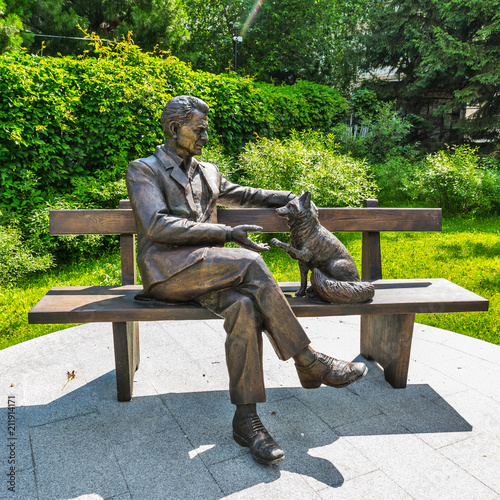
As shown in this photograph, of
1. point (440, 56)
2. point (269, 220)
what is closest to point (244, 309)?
point (269, 220)

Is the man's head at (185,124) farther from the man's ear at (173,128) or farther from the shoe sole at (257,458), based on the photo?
the shoe sole at (257,458)

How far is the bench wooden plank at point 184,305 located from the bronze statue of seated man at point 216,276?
0.11 meters

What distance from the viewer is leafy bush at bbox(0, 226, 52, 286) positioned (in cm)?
547

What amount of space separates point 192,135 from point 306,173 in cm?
473

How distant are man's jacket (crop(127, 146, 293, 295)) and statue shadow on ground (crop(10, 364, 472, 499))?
838 mm

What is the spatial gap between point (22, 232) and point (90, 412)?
4011mm

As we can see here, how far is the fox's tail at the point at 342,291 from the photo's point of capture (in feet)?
9.11

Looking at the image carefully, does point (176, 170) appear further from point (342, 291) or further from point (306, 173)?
point (306, 173)

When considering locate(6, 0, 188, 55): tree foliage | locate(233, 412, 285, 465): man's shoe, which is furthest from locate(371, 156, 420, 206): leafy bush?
locate(233, 412, 285, 465): man's shoe

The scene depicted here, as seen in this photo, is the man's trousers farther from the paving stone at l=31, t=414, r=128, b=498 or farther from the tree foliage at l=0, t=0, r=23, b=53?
the tree foliage at l=0, t=0, r=23, b=53

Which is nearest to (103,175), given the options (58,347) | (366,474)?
(58,347)

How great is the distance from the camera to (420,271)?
6.06 metres

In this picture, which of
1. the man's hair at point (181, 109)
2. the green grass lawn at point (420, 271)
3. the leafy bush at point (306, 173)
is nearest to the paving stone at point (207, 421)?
the man's hair at point (181, 109)

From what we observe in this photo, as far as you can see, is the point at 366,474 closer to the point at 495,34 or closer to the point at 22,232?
the point at 22,232
